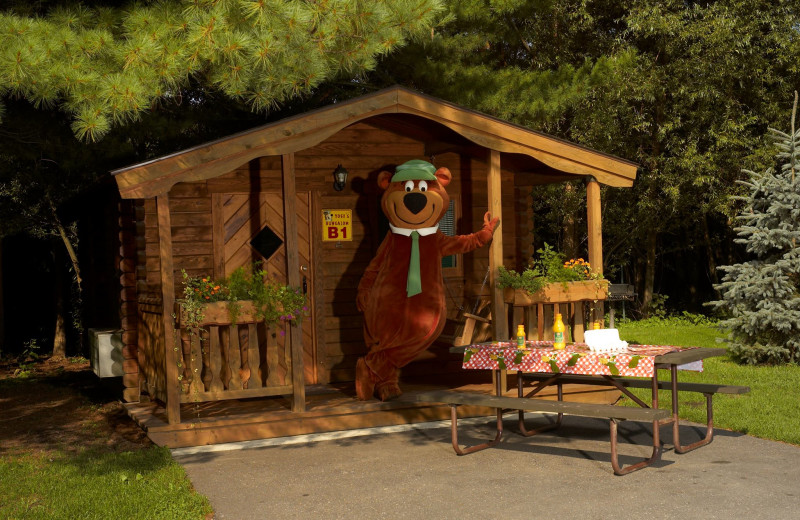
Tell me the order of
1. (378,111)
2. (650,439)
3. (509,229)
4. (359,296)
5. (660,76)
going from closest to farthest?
1. (650,439)
2. (378,111)
3. (359,296)
4. (509,229)
5. (660,76)

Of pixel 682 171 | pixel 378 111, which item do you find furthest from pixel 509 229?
pixel 682 171

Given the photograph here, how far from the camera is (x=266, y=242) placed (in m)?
10.0

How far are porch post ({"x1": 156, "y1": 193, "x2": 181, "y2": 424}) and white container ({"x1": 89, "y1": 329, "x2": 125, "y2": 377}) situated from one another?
236 centimetres

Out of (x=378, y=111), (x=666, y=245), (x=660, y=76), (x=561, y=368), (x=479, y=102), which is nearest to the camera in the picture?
(x=561, y=368)

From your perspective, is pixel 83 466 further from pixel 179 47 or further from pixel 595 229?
pixel 595 229

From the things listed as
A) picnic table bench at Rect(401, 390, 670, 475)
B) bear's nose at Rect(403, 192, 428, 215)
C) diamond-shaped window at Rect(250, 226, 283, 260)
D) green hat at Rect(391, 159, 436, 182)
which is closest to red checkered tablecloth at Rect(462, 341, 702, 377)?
picnic table bench at Rect(401, 390, 670, 475)

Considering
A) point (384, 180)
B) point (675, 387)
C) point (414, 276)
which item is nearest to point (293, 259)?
point (414, 276)

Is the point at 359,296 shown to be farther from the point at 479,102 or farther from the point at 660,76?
the point at 660,76

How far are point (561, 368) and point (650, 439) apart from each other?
1507mm

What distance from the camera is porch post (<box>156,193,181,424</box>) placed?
7.91 m

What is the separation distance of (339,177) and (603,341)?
4.07 metres

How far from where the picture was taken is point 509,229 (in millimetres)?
11094

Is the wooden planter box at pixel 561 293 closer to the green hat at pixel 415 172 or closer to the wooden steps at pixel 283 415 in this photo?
the wooden steps at pixel 283 415

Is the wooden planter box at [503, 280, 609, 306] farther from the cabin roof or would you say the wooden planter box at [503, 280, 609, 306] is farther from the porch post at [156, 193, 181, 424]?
the porch post at [156, 193, 181, 424]
